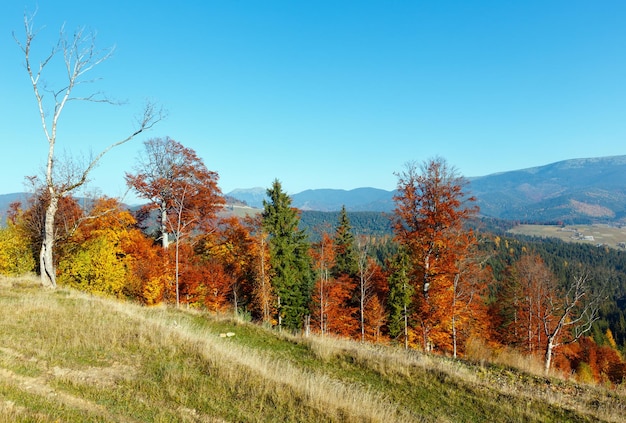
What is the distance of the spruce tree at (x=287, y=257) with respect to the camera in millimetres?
35375

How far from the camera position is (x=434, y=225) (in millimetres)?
19453

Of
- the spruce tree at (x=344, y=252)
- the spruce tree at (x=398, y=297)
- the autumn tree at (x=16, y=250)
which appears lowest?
the spruce tree at (x=398, y=297)

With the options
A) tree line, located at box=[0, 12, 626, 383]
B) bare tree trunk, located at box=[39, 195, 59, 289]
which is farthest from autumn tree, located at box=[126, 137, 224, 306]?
bare tree trunk, located at box=[39, 195, 59, 289]

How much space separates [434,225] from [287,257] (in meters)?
19.0

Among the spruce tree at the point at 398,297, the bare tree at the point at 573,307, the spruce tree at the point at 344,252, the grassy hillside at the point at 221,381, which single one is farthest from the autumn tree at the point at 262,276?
the bare tree at the point at 573,307

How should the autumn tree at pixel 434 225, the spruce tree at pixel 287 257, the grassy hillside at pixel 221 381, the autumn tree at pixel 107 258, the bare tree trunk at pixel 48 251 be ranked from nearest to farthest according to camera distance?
the grassy hillside at pixel 221 381 → the bare tree trunk at pixel 48 251 → the autumn tree at pixel 434 225 → the autumn tree at pixel 107 258 → the spruce tree at pixel 287 257

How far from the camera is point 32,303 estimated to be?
37.8 ft

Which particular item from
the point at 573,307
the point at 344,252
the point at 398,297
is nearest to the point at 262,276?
the point at 344,252

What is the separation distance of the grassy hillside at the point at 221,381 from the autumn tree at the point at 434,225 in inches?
292

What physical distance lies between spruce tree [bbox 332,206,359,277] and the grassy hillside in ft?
98.9

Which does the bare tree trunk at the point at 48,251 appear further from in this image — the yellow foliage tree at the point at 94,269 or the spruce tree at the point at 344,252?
the spruce tree at the point at 344,252

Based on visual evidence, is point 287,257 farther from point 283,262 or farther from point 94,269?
point 94,269

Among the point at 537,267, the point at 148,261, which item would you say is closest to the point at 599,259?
the point at 537,267

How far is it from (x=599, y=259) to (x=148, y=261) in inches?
7946
